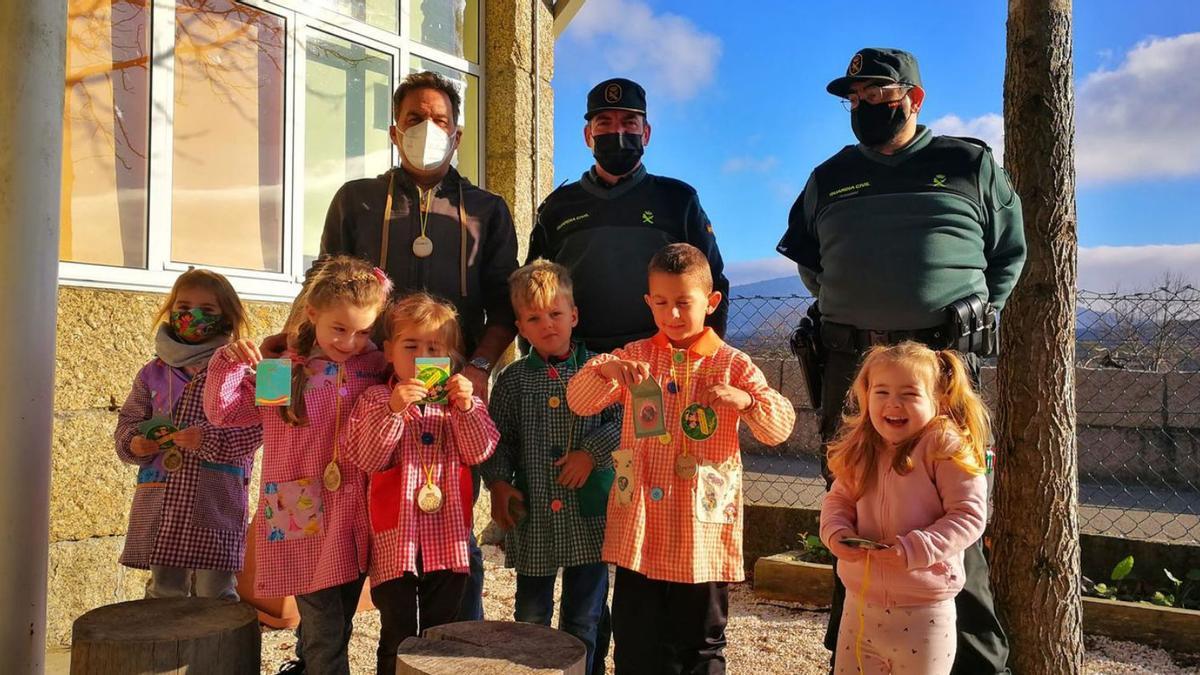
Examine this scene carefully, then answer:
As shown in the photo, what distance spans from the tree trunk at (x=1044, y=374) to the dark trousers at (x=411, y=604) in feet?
A: 7.47

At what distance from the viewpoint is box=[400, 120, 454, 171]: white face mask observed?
332 centimetres

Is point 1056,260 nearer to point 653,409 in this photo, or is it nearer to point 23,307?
point 653,409

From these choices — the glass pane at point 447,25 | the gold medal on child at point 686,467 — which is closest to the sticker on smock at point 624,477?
the gold medal on child at point 686,467

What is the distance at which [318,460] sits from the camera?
2.99 metres

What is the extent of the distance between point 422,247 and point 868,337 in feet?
5.29

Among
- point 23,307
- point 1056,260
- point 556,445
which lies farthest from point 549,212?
point 1056,260

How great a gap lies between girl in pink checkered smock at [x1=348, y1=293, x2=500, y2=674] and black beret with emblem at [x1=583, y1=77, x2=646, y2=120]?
994 mm

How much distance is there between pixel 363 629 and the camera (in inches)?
A: 182

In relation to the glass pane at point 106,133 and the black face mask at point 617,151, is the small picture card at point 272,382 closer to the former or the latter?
the black face mask at point 617,151

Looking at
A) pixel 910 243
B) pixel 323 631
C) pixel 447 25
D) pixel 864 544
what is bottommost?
pixel 323 631

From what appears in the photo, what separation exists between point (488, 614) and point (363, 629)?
620mm

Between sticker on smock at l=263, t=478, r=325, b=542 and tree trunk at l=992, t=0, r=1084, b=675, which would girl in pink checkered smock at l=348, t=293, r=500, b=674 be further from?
tree trunk at l=992, t=0, r=1084, b=675

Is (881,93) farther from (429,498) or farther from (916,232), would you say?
(429,498)

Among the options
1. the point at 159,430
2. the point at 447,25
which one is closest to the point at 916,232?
the point at 159,430
